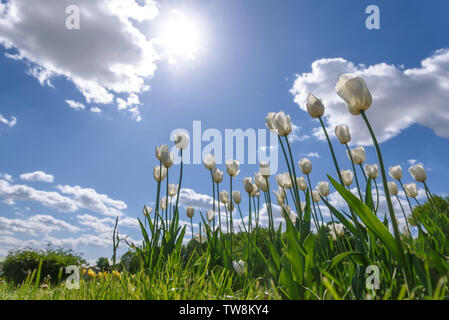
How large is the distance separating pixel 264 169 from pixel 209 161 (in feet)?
2.87

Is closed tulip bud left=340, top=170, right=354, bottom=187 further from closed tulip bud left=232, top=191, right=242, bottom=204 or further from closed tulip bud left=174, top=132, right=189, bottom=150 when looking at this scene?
closed tulip bud left=174, top=132, right=189, bottom=150

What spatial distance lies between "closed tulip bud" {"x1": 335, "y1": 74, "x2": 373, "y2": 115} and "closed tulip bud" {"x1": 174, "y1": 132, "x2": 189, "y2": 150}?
7.88 feet

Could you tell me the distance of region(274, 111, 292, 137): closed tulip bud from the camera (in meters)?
2.69

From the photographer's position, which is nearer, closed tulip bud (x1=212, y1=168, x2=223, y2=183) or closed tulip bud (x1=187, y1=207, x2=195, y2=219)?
closed tulip bud (x1=212, y1=168, x2=223, y2=183)

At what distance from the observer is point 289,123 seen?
272 cm

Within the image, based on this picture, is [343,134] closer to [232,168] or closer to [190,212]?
[232,168]

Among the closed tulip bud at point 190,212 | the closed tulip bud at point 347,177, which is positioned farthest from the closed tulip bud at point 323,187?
the closed tulip bud at point 190,212

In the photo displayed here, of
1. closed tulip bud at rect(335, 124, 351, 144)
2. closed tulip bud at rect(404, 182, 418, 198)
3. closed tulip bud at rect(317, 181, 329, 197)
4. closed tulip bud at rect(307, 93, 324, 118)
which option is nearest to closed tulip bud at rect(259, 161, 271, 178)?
closed tulip bud at rect(317, 181, 329, 197)

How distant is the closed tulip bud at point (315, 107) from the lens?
8.16ft

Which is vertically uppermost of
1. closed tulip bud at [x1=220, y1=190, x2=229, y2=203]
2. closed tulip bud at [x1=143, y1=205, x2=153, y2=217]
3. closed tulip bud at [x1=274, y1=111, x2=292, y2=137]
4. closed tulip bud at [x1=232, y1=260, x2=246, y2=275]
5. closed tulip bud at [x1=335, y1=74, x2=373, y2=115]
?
closed tulip bud at [x1=274, y1=111, x2=292, y2=137]

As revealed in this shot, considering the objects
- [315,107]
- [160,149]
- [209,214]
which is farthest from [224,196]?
[315,107]
